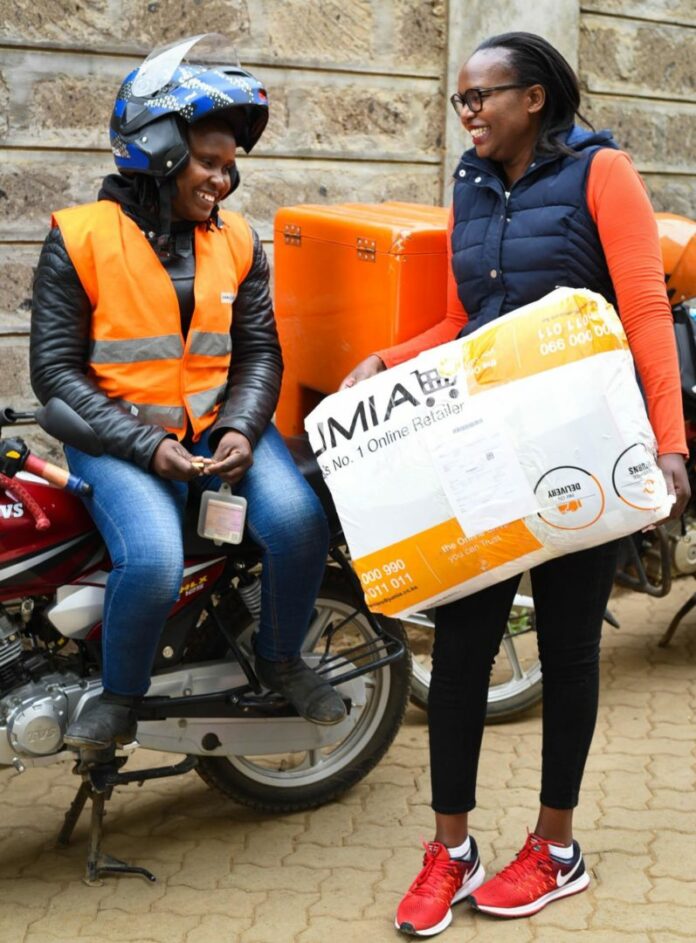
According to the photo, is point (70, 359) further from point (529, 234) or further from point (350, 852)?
point (350, 852)

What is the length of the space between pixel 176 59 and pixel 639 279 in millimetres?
1312

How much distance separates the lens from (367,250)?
12.9 feet

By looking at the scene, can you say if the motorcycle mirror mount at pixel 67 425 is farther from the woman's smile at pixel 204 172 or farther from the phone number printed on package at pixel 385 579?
the phone number printed on package at pixel 385 579

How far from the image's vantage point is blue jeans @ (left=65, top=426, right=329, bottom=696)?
11.1 ft

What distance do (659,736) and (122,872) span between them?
195cm

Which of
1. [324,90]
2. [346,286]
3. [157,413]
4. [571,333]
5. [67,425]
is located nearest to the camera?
[571,333]

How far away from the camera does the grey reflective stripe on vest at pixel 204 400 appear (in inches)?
143

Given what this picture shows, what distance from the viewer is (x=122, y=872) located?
12.4ft

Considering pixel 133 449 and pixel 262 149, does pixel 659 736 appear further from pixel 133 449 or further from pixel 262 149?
pixel 262 149

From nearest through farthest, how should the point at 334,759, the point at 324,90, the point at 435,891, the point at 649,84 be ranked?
1. the point at 435,891
2. the point at 334,759
3. the point at 324,90
4. the point at 649,84

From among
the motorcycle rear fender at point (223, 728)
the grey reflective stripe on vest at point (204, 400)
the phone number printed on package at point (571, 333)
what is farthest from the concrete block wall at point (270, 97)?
the phone number printed on package at point (571, 333)

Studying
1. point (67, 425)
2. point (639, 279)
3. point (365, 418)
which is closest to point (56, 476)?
point (67, 425)

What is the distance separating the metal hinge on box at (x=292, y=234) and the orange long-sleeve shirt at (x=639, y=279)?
4.33ft

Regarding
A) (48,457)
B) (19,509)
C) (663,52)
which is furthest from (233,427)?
(663,52)
